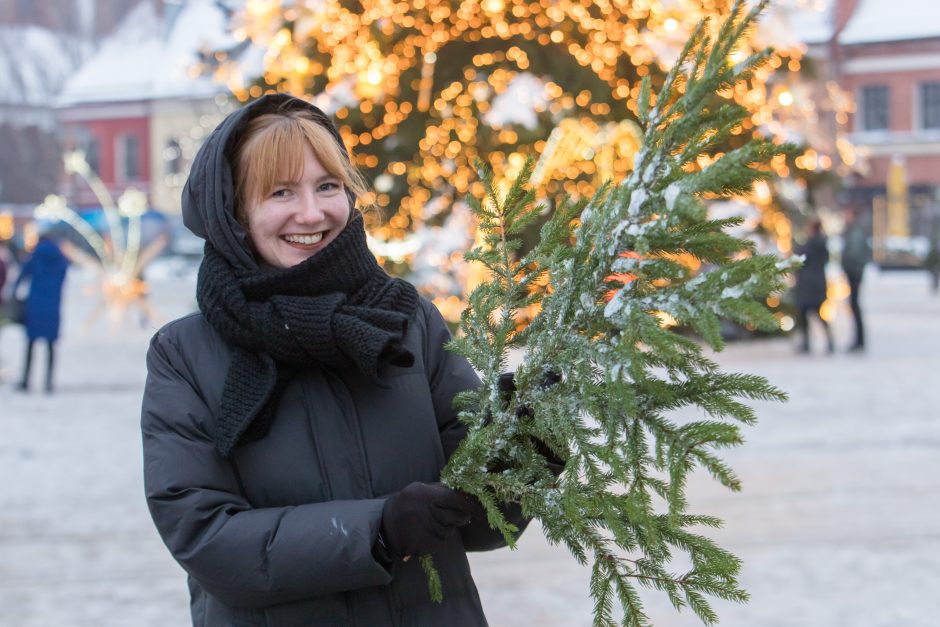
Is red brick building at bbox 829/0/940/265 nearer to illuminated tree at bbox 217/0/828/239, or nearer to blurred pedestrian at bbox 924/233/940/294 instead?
blurred pedestrian at bbox 924/233/940/294

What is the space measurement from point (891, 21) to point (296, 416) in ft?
157

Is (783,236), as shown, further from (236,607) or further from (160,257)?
(160,257)

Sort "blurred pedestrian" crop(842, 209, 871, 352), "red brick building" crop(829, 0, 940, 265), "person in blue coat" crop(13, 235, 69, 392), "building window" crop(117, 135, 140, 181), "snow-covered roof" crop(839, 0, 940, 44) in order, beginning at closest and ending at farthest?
"person in blue coat" crop(13, 235, 69, 392) < "blurred pedestrian" crop(842, 209, 871, 352) < "snow-covered roof" crop(839, 0, 940, 44) < "red brick building" crop(829, 0, 940, 265) < "building window" crop(117, 135, 140, 181)

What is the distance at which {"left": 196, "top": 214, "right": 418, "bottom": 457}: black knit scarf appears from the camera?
80.7 inches

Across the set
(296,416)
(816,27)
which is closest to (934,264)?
(816,27)

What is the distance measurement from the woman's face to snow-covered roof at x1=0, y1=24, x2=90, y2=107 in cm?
5289

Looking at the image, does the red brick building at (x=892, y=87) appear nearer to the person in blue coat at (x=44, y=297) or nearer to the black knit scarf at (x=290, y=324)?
the person in blue coat at (x=44, y=297)

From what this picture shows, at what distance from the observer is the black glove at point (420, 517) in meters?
1.99

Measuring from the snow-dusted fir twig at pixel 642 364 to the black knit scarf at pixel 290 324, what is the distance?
0.19 meters

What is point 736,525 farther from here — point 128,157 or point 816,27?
point 128,157

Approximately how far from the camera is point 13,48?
51.1 meters

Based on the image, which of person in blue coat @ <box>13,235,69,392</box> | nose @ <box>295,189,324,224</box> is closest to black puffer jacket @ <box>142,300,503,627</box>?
nose @ <box>295,189,324,224</box>

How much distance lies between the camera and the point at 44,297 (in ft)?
39.7

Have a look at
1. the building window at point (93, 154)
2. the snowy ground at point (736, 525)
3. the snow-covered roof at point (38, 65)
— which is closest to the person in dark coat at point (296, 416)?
the snowy ground at point (736, 525)
